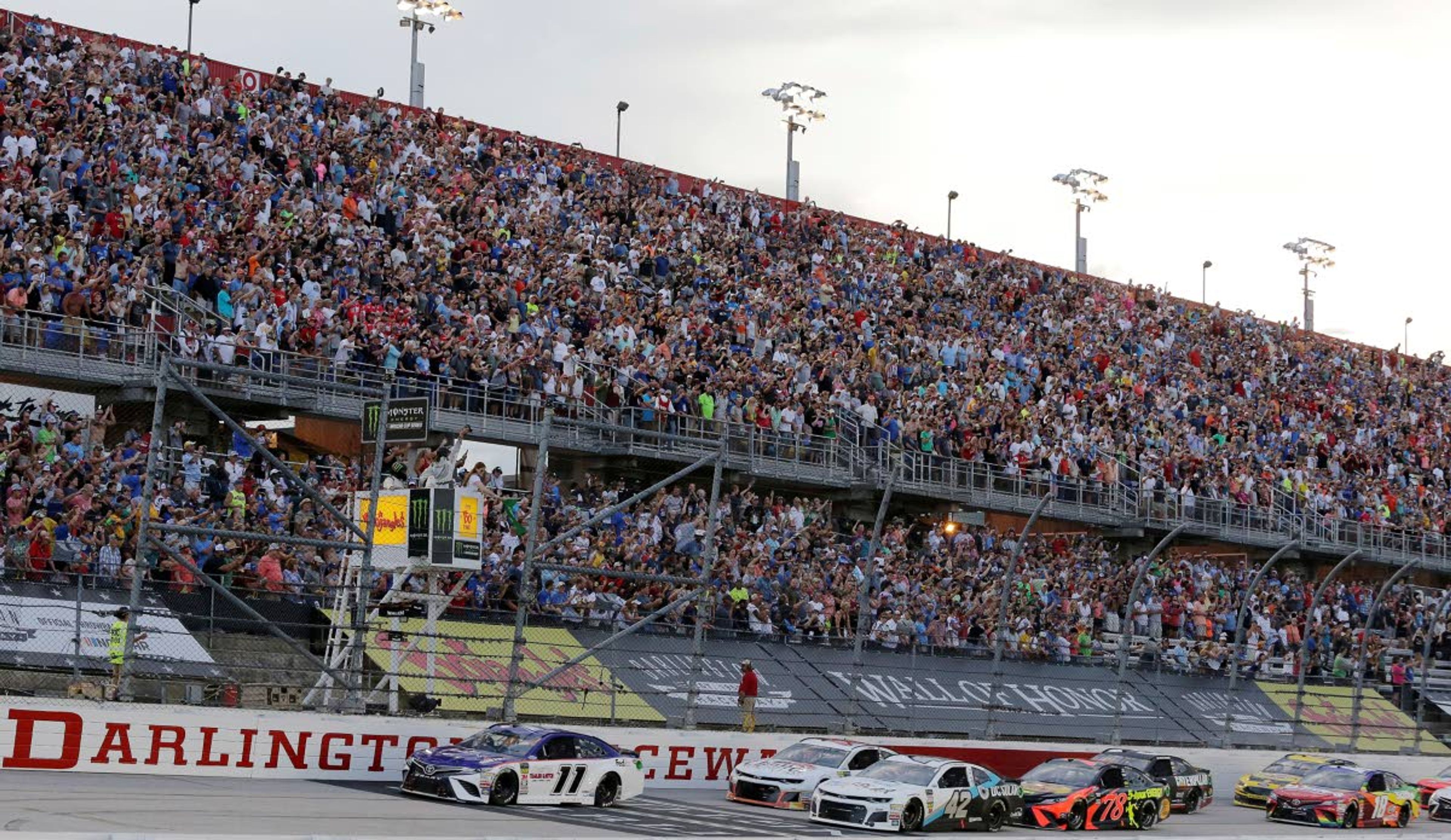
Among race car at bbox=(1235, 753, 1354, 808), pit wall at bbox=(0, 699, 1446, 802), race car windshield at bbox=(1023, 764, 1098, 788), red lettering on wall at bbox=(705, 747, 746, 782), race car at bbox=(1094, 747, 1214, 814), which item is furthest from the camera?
race car at bbox=(1235, 753, 1354, 808)

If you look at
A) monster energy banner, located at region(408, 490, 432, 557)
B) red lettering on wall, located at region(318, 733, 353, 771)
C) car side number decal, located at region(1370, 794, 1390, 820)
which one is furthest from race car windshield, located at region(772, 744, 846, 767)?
car side number decal, located at region(1370, 794, 1390, 820)

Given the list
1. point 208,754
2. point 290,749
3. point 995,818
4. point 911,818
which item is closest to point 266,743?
point 290,749

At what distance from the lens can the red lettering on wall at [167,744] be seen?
21.9 m

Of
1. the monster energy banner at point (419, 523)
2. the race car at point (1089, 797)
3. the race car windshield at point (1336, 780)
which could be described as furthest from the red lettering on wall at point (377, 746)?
the race car windshield at point (1336, 780)

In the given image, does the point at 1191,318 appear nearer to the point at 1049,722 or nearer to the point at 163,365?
the point at 1049,722

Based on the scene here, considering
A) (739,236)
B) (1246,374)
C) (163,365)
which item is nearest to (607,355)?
(739,236)

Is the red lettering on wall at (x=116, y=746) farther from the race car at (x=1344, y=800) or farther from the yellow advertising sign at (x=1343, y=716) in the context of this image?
the yellow advertising sign at (x=1343, y=716)

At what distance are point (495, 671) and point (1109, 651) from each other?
16324 millimetres

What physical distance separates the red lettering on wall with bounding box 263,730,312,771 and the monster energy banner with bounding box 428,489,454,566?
262 cm

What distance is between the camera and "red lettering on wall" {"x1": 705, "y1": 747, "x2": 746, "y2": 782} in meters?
27.4

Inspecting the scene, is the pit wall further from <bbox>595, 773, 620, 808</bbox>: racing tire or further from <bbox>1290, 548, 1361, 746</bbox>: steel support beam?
<bbox>1290, 548, 1361, 746</bbox>: steel support beam

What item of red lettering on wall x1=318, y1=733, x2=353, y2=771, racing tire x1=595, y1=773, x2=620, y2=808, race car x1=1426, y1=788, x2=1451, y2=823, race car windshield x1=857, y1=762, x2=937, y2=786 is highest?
red lettering on wall x1=318, y1=733, x2=353, y2=771

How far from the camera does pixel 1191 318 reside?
56.8m

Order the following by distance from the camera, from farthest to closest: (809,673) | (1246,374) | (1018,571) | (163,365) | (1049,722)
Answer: (1246,374), (1018,571), (1049,722), (809,673), (163,365)
